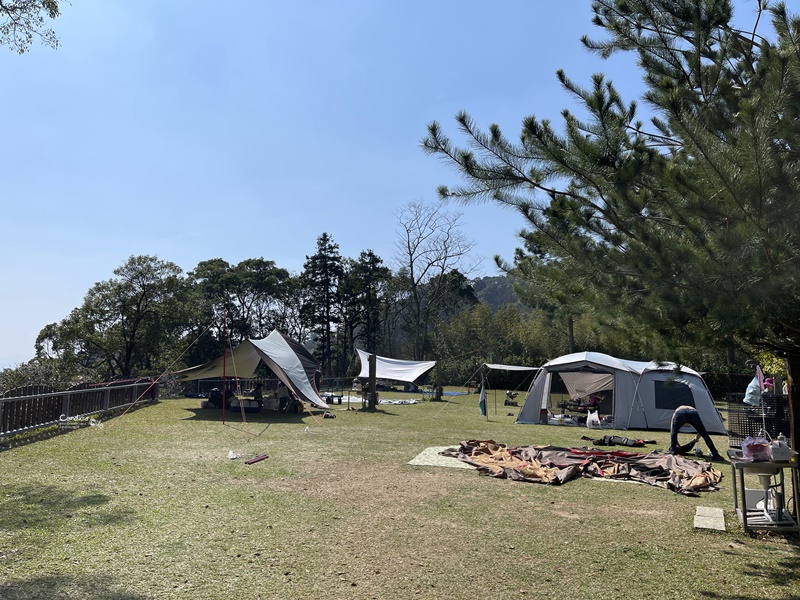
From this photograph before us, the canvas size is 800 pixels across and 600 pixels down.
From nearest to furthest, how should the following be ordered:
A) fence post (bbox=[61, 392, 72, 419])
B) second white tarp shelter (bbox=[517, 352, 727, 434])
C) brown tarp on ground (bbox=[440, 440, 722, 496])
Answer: brown tarp on ground (bbox=[440, 440, 722, 496]) → fence post (bbox=[61, 392, 72, 419]) → second white tarp shelter (bbox=[517, 352, 727, 434])

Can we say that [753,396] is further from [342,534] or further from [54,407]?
[54,407]

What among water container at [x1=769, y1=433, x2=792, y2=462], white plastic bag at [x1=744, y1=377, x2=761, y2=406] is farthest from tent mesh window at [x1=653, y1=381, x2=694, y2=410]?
water container at [x1=769, y1=433, x2=792, y2=462]

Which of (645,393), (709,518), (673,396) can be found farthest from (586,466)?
(673,396)

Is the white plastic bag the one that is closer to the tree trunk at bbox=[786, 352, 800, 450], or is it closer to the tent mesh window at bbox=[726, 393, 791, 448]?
the tent mesh window at bbox=[726, 393, 791, 448]

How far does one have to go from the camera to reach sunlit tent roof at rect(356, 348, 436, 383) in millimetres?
19312

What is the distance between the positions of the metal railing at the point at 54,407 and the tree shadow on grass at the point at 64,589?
6.27 meters

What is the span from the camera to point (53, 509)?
17.2 feet

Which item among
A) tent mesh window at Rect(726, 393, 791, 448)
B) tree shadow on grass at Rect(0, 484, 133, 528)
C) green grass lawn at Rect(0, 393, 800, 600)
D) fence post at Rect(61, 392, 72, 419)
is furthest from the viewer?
fence post at Rect(61, 392, 72, 419)

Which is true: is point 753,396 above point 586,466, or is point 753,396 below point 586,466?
above

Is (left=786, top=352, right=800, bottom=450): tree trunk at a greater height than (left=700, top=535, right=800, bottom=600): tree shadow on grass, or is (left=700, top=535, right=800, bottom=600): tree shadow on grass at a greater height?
(left=786, top=352, right=800, bottom=450): tree trunk

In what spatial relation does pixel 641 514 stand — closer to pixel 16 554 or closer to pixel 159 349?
pixel 16 554

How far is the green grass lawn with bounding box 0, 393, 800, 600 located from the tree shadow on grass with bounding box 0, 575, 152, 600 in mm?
12

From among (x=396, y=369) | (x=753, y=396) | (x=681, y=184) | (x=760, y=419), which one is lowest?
(x=760, y=419)

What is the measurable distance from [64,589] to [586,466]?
252 inches
